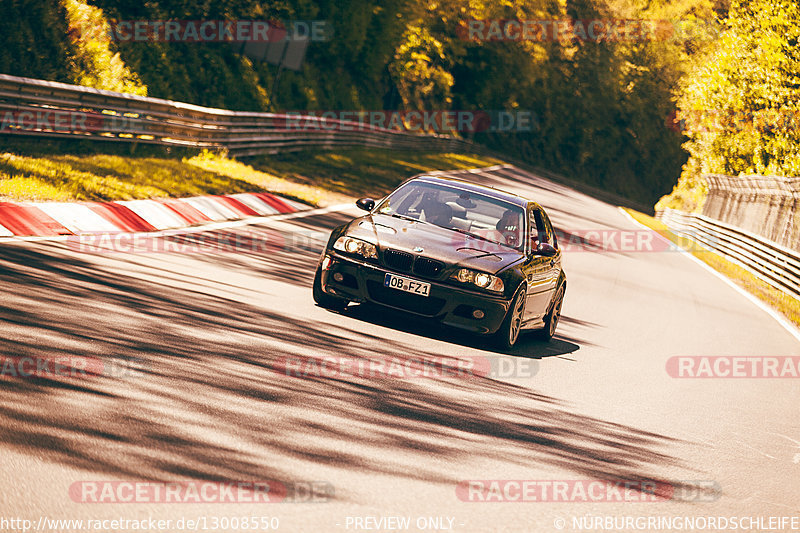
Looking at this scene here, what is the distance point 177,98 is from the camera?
35.1 m

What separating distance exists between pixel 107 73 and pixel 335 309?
66.9ft

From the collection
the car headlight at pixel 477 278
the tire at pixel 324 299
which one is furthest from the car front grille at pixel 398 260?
the tire at pixel 324 299

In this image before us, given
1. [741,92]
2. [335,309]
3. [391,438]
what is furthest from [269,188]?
[741,92]

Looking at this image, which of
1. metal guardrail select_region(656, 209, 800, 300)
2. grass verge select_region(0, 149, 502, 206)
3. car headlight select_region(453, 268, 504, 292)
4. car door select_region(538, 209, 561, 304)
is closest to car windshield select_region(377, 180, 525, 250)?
car door select_region(538, 209, 561, 304)

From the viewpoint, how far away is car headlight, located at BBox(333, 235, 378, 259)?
32.9ft

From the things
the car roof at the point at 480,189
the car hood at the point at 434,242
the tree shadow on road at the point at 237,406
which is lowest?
the tree shadow on road at the point at 237,406

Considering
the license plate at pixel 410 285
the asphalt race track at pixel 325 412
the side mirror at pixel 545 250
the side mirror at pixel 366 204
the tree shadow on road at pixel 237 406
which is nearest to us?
the asphalt race track at pixel 325 412

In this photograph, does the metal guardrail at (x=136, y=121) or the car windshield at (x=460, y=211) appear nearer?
the car windshield at (x=460, y=211)

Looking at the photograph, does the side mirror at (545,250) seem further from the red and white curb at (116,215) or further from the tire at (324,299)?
the red and white curb at (116,215)

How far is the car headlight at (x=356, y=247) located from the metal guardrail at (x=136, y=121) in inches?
338

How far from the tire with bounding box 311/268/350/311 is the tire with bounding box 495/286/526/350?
1608mm

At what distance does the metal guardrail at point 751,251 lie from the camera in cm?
2353

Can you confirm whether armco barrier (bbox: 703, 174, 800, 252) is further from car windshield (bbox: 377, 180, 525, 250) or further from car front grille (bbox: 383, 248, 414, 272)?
car front grille (bbox: 383, 248, 414, 272)

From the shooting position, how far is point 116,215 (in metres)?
13.9
